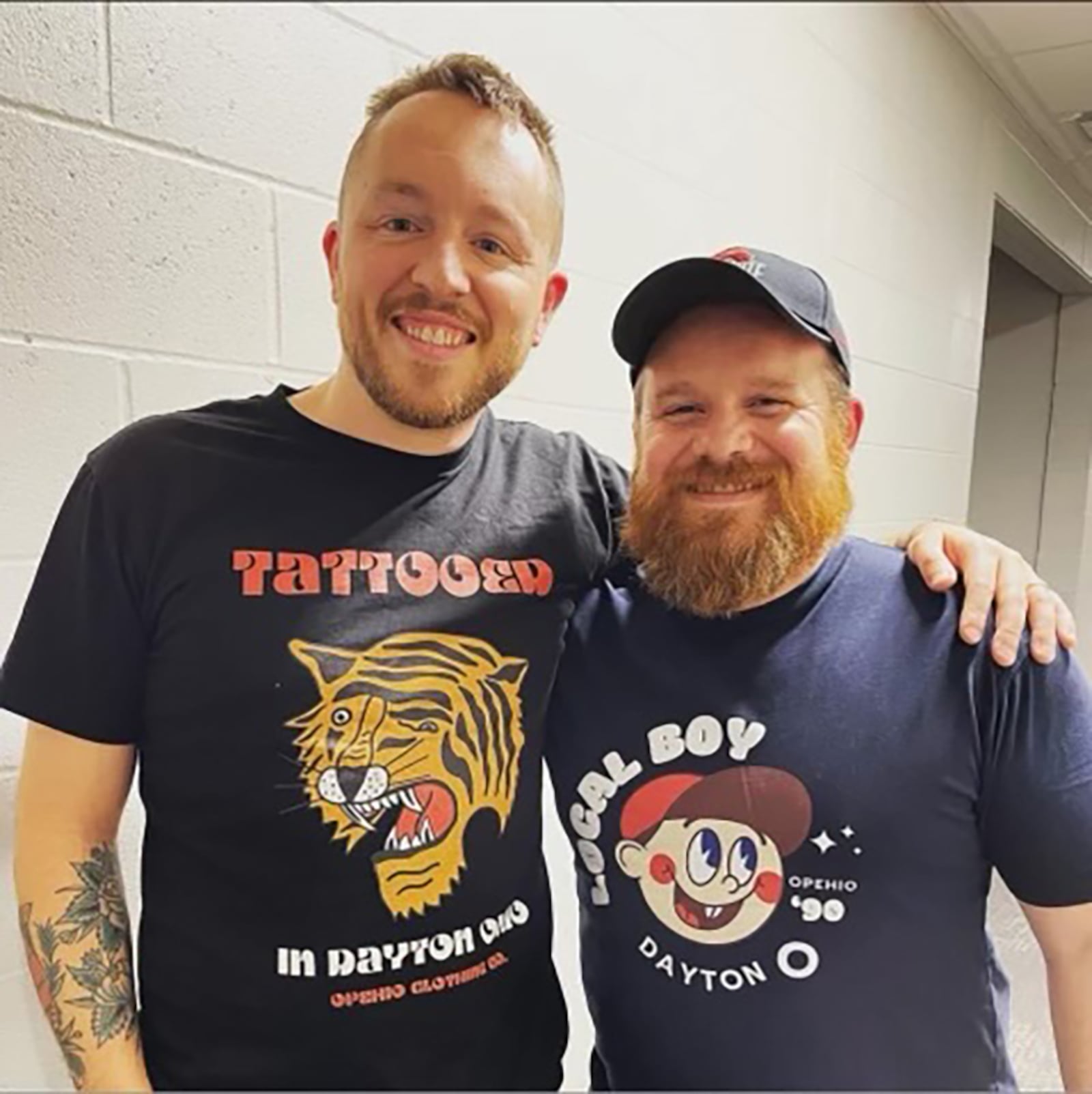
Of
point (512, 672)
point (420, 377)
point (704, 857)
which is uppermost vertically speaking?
point (420, 377)

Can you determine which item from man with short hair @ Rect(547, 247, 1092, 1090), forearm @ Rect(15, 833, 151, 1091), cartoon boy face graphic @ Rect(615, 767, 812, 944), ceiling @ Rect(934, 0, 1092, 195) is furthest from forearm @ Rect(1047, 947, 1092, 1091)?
forearm @ Rect(15, 833, 151, 1091)

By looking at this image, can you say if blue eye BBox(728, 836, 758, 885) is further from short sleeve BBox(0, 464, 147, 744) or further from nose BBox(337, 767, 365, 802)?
short sleeve BBox(0, 464, 147, 744)

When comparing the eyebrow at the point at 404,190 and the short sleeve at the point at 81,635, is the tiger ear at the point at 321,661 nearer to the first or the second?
the short sleeve at the point at 81,635

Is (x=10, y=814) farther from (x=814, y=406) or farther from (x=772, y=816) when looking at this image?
(x=814, y=406)

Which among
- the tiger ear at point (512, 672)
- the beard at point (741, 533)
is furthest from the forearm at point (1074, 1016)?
the tiger ear at point (512, 672)

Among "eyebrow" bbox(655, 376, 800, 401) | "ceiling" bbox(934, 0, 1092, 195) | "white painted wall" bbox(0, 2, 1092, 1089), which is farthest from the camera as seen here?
"eyebrow" bbox(655, 376, 800, 401)

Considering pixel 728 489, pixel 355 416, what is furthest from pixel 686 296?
pixel 355 416

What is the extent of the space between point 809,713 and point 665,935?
0.20 meters

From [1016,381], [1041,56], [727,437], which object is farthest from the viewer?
[727,437]

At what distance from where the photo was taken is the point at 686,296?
27.5 inches

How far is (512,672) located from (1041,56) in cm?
51

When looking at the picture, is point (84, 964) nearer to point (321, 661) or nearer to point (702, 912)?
point (321, 661)

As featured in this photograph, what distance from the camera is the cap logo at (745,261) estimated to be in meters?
0.67

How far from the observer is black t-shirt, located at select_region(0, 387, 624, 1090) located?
642 mm
